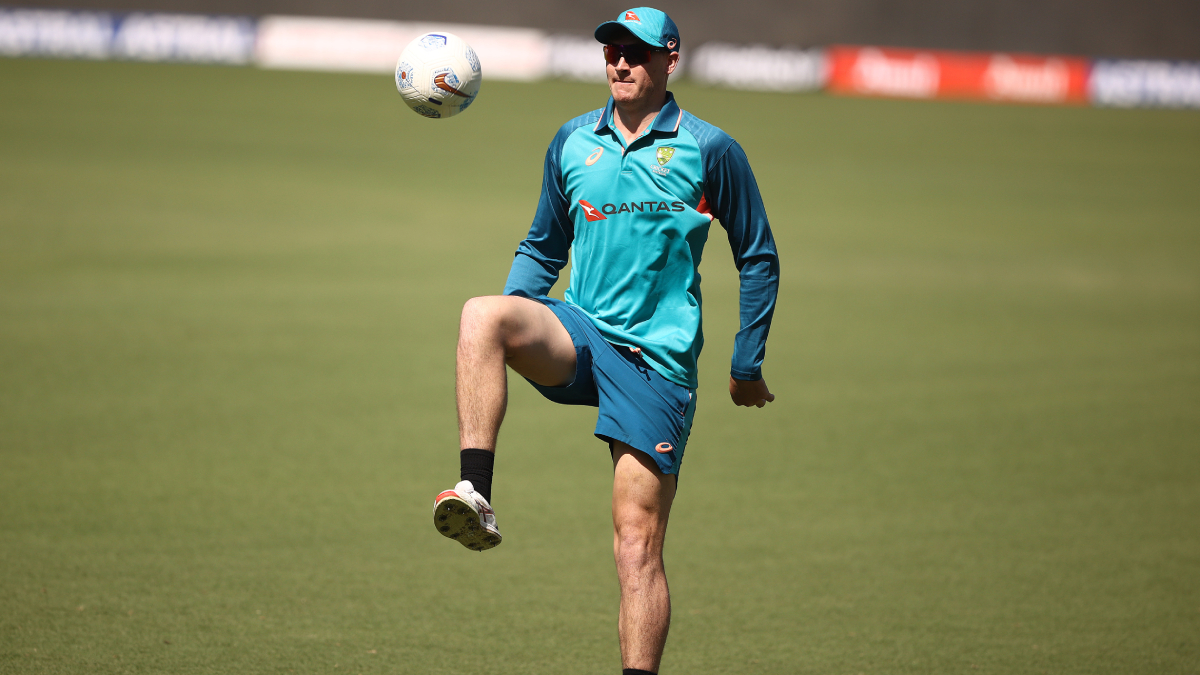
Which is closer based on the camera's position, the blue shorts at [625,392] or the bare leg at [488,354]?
the bare leg at [488,354]

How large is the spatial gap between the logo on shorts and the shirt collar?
10.7 inches

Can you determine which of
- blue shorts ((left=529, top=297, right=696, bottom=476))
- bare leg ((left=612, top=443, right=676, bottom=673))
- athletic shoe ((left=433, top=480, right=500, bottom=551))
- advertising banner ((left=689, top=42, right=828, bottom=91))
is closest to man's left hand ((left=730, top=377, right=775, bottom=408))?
blue shorts ((left=529, top=297, right=696, bottom=476))

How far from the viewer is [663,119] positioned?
4188mm

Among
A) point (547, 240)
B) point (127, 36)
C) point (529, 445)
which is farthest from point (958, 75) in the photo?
point (547, 240)

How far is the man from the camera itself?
411cm

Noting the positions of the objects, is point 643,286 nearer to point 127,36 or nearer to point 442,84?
point 442,84

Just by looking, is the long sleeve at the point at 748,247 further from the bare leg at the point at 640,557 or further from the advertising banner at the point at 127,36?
the advertising banner at the point at 127,36

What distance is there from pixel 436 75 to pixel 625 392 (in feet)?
4.76

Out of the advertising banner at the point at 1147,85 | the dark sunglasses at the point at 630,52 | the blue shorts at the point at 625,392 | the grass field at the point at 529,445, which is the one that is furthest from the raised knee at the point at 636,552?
the advertising banner at the point at 1147,85

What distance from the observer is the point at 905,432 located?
337 inches

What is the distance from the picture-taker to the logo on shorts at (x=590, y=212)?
421 cm

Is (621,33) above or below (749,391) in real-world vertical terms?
above

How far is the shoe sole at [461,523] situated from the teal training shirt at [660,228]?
90cm

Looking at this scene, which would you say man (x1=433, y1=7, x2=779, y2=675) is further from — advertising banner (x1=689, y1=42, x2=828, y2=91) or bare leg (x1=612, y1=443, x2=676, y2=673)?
advertising banner (x1=689, y1=42, x2=828, y2=91)
